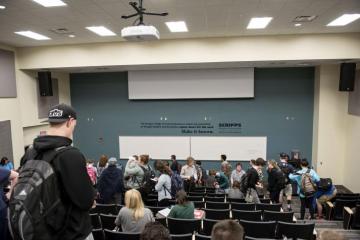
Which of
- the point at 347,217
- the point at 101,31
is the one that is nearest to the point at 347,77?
the point at 347,217

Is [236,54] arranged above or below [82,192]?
above

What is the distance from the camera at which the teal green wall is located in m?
11.0

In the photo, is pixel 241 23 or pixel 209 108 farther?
pixel 209 108

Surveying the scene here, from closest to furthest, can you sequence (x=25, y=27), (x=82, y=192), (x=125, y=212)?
(x=82, y=192), (x=125, y=212), (x=25, y=27)

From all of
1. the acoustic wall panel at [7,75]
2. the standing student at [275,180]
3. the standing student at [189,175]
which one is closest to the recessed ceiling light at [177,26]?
the standing student at [189,175]

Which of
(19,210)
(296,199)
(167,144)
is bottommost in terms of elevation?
(296,199)

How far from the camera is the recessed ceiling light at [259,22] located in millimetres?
7204

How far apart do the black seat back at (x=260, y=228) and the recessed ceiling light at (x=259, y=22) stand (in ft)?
17.5

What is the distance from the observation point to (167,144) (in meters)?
11.6

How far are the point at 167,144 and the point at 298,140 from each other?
18.0ft

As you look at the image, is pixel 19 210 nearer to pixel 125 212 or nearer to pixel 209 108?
pixel 125 212

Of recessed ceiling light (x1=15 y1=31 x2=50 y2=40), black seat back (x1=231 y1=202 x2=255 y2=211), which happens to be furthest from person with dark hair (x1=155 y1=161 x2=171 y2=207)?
recessed ceiling light (x1=15 y1=31 x2=50 y2=40)

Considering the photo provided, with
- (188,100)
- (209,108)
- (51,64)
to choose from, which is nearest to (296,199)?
(209,108)

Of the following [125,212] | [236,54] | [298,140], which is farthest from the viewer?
[298,140]
